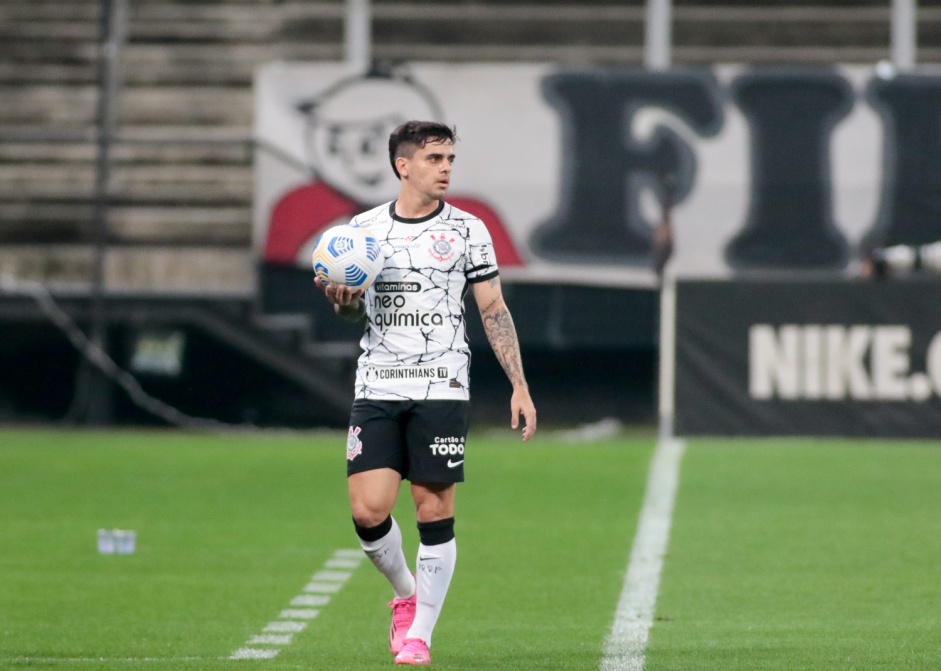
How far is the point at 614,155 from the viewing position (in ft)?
59.8

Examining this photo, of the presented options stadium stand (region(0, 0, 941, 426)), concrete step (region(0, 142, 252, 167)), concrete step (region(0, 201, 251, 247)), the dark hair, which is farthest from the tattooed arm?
concrete step (region(0, 142, 252, 167))

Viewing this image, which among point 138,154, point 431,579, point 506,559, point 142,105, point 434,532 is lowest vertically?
point 506,559

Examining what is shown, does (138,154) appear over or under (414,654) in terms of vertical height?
over

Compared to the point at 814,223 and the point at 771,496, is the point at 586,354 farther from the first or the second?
the point at 771,496

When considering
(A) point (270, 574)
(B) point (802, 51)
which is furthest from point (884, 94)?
(A) point (270, 574)

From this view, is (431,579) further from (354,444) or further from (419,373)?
(419,373)

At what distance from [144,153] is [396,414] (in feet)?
51.6

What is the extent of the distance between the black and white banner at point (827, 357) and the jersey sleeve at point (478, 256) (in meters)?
10.5

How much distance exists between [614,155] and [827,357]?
10.5 feet

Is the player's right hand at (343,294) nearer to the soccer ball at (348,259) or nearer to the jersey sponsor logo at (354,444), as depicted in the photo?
the soccer ball at (348,259)

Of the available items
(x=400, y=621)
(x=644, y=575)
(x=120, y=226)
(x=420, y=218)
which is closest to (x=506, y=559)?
(x=644, y=575)

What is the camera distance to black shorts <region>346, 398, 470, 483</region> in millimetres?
6586

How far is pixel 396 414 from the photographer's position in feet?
21.8

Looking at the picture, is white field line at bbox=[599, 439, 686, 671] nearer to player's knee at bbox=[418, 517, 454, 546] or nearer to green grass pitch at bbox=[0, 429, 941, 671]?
green grass pitch at bbox=[0, 429, 941, 671]
